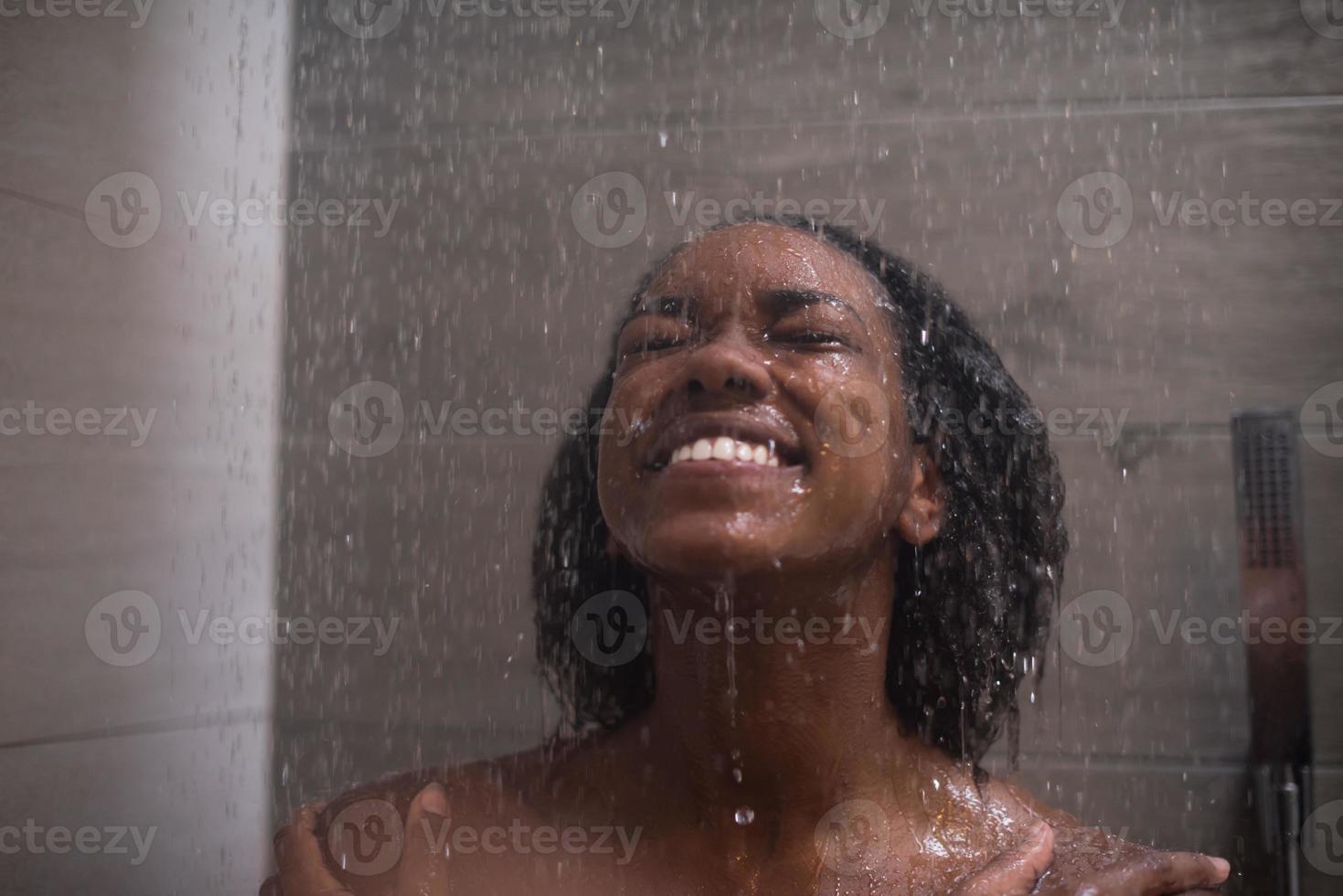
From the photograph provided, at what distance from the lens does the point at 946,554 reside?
1646 millimetres

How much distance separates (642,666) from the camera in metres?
1.78

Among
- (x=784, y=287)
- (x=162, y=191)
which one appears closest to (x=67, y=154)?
(x=162, y=191)
